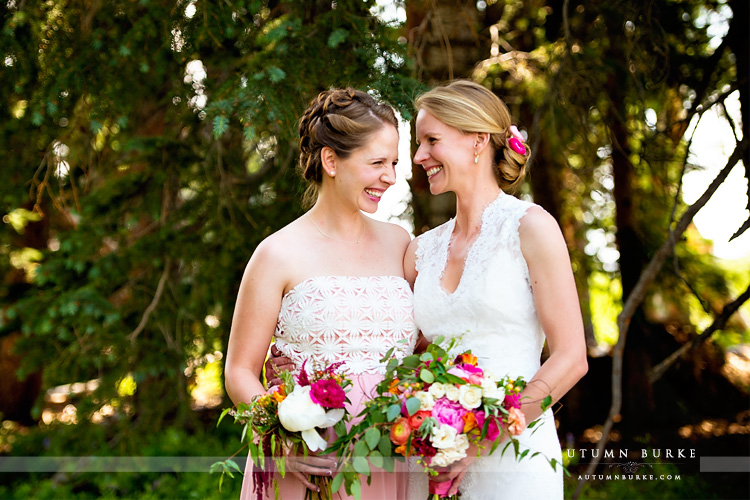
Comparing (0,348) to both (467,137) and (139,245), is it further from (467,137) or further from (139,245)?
(467,137)

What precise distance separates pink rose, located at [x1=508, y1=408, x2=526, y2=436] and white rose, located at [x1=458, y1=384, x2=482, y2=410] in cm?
12

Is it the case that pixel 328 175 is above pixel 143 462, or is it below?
above

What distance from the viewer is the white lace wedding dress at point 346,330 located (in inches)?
104

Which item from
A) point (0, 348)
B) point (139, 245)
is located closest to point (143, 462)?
point (139, 245)

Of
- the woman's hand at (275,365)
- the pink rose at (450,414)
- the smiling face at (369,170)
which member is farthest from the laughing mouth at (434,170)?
the pink rose at (450,414)

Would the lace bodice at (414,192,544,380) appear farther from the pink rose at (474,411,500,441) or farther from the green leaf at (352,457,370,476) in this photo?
the green leaf at (352,457,370,476)

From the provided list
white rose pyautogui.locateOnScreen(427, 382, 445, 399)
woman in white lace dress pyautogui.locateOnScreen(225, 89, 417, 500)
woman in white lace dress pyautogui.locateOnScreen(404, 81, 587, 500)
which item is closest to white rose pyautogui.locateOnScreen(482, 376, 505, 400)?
white rose pyautogui.locateOnScreen(427, 382, 445, 399)

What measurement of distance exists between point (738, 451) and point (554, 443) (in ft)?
12.6

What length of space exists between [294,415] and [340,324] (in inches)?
25.9

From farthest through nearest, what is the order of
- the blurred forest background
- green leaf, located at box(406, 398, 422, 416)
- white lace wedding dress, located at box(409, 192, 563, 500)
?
the blurred forest background, white lace wedding dress, located at box(409, 192, 563, 500), green leaf, located at box(406, 398, 422, 416)

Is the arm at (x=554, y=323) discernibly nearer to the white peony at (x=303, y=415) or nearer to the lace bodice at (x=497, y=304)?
the lace bodice at (x=497, y=304)

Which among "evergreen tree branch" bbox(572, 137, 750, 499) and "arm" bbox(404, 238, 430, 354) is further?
"evergreen tree branch" bbox(572, 137, 750, 499)

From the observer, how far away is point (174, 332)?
489 cm

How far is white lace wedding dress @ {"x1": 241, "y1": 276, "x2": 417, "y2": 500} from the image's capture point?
2643 mm
